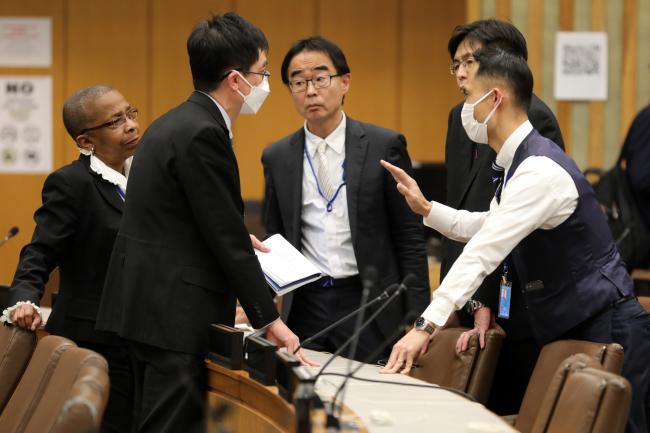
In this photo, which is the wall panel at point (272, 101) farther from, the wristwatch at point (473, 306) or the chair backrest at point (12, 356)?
the chair backrest at point (12, 356)

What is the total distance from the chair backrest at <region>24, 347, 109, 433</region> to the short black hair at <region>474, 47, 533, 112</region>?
4.53 ft

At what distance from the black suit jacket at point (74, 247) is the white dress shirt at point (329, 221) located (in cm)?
74

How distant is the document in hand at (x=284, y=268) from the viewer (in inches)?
117

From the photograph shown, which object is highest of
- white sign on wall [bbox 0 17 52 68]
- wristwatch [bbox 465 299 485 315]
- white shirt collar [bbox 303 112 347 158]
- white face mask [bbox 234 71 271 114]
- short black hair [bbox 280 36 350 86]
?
white sign on wall [bbox 0 17 52 68]

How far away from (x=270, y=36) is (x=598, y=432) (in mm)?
6348

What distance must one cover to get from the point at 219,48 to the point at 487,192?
1.06m

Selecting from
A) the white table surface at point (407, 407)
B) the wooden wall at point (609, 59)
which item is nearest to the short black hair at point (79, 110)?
the white table surface at point (407, 407)

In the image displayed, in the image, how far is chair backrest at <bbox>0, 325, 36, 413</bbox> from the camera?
289cm

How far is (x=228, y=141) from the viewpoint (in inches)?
109

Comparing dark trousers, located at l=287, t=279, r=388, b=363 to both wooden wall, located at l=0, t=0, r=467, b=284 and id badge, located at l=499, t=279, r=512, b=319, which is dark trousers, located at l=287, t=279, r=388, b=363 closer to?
id badge, located at l=499, t=279, r=512, b=319

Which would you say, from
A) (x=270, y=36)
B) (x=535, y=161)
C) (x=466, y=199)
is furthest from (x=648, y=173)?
(x=270, y=36)

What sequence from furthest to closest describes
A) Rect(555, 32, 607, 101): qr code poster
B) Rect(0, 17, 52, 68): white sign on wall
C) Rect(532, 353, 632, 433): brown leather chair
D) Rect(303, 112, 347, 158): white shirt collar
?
Rect(0, 17, 52, 68): white sign on wall < Rect(555, 32, 607, 101): qr code poster < Rect(303, 112, 347, 158): white shirt collar < Rect(532, 353, 632, 433): brown leather chair

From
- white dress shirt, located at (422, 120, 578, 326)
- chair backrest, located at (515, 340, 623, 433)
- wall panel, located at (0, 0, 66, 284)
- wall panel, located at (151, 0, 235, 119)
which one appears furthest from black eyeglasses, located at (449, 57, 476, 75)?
wall panel, located at (0, 0, 66, 284)

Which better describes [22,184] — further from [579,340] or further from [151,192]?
[579,340]
